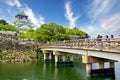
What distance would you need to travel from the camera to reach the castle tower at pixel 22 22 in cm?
11000

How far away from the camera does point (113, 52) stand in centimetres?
2456

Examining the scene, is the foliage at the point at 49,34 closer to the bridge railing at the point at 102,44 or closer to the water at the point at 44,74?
the water at the point at 44,74

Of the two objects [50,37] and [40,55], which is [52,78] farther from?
[50,37]

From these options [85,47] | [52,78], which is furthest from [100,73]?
[52,78]

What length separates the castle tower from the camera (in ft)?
361

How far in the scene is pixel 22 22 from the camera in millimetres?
111938

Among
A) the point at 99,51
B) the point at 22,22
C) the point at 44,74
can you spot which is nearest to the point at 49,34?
the point at 22,22

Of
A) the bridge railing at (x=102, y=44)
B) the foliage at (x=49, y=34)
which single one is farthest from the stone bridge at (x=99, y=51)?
the foliage at (x=49, y=34)

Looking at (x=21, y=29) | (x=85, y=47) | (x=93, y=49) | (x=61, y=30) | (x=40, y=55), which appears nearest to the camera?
(x=93, y=49)

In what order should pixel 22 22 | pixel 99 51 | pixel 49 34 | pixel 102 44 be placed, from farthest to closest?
pixel 22 22, pixel 49 34, pixel 99 51, pixel 102 44

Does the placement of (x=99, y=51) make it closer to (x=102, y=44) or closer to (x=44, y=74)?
(x=102, y=44)

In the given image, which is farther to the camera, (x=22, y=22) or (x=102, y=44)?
(x=22, y=22)

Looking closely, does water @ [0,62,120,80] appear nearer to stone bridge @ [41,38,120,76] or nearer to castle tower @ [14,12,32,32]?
stone bridge @ [41,38,120,76]

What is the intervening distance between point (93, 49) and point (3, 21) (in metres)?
88.9
